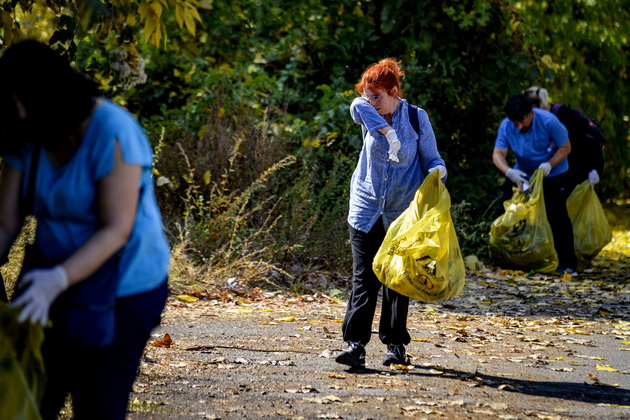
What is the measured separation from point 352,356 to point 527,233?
4.88m

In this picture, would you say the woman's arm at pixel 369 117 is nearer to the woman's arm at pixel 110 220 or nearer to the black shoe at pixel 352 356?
the black shoe at pixel 352 356

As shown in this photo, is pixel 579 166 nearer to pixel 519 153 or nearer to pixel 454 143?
pixel 519 153

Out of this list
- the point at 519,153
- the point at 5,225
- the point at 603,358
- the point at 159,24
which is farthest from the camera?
the point at 519,153

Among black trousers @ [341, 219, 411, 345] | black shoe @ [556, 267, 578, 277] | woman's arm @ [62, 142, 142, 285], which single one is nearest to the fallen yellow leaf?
black trousers @ [341, 219, 411, 345]

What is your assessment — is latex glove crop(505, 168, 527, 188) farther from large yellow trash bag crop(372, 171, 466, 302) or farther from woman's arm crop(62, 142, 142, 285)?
woman's arm crop(62, 142, 142, 285)

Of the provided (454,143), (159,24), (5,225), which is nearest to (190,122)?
(454,143)

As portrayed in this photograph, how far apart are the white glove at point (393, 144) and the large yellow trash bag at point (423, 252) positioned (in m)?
0.21

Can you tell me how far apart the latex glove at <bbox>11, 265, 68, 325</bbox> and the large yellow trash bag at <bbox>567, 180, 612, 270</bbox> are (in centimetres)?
855

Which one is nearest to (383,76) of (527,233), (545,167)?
(545,167)

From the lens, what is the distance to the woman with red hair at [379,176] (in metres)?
5.16

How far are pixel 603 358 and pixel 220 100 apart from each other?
17.6ft

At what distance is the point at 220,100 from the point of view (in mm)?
10055

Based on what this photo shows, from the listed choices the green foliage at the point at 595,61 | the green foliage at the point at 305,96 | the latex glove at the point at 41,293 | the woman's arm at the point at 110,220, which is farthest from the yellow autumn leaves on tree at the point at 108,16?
the green foliage at the point at 595,61

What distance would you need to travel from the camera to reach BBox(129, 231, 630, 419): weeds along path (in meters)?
4.46
